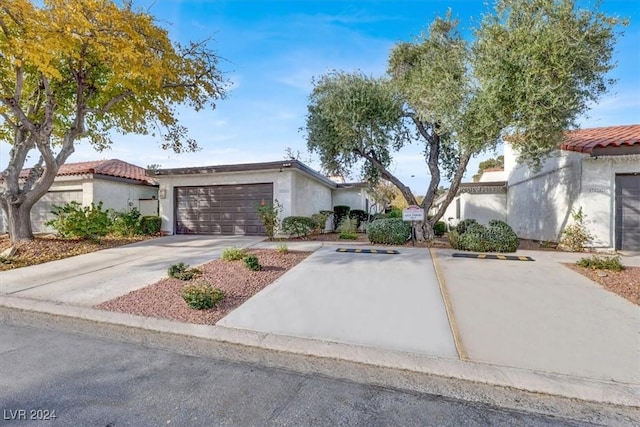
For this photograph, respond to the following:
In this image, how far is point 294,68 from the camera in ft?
32.3

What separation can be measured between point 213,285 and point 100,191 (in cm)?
1113

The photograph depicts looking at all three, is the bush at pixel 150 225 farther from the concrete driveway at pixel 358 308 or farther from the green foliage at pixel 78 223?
the concrete driveway at pixel 358 308

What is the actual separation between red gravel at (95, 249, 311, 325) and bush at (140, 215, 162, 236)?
23.1 ft

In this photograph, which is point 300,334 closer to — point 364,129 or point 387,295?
point 387,295

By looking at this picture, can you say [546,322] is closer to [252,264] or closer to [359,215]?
[252,264]

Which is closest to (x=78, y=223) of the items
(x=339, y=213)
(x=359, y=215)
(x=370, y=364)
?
(x=370, y=364)

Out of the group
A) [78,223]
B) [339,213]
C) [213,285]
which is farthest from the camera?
[339,213]

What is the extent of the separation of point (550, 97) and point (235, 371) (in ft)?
26.2

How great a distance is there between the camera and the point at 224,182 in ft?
41.0

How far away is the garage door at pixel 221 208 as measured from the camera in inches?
479

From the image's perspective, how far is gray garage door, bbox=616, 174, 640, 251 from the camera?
8.34 meters

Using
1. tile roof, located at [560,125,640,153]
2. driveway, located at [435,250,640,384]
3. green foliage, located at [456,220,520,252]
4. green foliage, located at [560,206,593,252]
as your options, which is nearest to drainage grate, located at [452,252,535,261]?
green foliage, located at [456,220,520,252]

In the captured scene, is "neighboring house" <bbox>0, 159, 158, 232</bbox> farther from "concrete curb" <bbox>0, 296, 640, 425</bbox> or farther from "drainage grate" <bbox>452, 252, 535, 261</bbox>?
"drainage grate" <bbox>452, 252, 535, 261</bbox>

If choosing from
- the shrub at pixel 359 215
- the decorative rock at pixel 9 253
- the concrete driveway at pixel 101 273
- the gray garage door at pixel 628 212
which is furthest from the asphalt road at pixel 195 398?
the shrub at pixel 359 215
